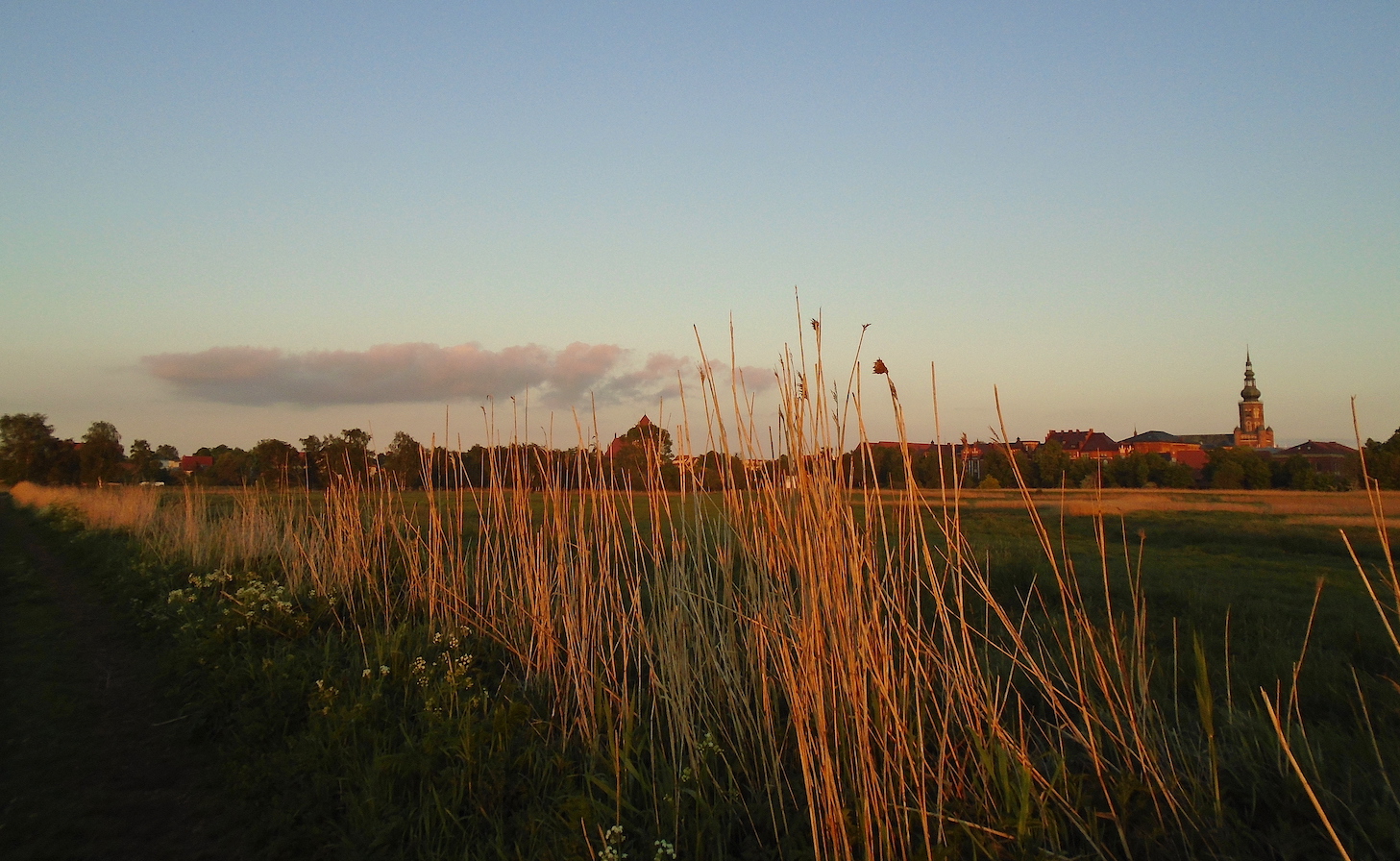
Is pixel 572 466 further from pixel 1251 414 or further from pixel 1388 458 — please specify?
pixel 1251 414

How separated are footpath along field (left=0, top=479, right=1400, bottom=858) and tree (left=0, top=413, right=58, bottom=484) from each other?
4710cm

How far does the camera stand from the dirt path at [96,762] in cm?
322

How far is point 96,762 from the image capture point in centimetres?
403

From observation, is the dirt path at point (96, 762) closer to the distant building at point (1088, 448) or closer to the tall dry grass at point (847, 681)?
the tall dry grass at point (847, 681)

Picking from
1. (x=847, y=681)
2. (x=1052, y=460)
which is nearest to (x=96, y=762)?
(x=847, y=681)

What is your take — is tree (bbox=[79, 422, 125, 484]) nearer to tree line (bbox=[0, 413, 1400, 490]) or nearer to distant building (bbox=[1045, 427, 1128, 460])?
tree line (bbox=[0, 413, 1400, 490])

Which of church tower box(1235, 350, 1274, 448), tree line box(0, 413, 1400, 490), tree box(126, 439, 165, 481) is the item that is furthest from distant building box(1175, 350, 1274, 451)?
tree box(126, 439, 165, 481)

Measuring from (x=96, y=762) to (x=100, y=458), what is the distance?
4844cm

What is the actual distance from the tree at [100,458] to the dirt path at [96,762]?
142ft

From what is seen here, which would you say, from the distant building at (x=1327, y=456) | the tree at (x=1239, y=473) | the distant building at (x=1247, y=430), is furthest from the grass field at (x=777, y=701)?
the distant building at (x=1247, y=430)

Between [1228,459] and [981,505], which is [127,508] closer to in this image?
[981,505]

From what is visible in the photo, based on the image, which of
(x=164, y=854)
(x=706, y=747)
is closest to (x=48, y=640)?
(x=164, y=854)

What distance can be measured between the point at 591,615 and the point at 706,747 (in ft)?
4.29

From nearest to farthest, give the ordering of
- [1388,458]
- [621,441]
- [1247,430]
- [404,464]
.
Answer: [621,441], [404,464], [1388,458], [1247,430]
